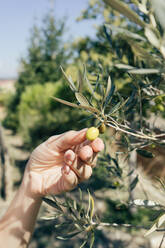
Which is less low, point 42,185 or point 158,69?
point 158,69

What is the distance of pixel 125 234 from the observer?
3250 millimetres

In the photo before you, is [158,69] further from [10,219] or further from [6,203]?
[6,203]

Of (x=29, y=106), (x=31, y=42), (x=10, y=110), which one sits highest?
(x=31, y=42)

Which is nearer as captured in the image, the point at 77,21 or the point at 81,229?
the point at 81,229

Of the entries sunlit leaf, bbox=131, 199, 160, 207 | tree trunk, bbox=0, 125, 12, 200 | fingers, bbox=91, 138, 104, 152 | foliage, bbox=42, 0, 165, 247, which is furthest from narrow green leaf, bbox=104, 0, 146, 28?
tree trunk, bbox=0, 125, 12, 200

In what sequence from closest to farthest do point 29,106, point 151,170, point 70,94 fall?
point 70,94, point 151,170, point 29,106

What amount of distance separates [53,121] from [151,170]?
111 inches

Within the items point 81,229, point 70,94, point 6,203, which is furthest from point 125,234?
point 70,94

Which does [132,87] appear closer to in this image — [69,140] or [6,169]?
[69,140]

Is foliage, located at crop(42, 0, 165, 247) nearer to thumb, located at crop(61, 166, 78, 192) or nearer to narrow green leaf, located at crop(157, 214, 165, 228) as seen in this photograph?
narrow green leaf, located at crop(157, 214, 165, 228)

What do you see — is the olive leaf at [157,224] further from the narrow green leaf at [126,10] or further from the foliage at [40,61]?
the foliage at [40,61]

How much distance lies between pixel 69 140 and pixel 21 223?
1.72ft

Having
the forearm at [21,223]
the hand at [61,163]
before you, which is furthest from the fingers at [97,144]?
the forearm at [21,223]

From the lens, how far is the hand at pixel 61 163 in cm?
83
